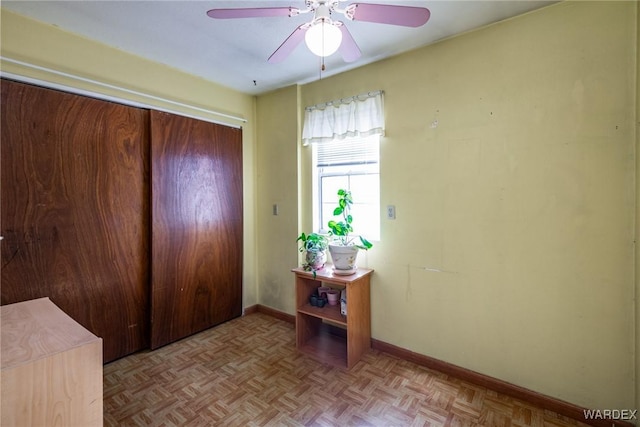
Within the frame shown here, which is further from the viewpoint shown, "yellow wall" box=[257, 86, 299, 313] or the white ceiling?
"yellow wall" box=[257, 86, 299, 313]

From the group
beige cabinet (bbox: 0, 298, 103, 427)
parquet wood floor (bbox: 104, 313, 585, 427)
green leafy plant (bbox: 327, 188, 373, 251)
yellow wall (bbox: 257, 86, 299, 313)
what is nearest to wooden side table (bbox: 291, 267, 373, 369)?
parquet wood floor (bbox: 104, 313, 585, 427)

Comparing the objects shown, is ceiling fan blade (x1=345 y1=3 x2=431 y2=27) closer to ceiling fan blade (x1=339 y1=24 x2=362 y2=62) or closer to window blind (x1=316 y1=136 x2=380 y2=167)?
ceiling fan blade (x1=339 y1=24 x2=362 y2=62)

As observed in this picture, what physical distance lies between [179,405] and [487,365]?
204 centimetres

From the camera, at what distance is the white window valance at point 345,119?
95.7 inches

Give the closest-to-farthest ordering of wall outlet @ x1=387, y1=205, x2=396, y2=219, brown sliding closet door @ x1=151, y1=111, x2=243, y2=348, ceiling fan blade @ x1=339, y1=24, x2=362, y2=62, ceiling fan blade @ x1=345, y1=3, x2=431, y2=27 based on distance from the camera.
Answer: ceiling fan blade @ x1=345, y1=3, x2=431, y2=27
ceiling fan blade @ x1=339, y1=24, x2=362, y2=62
wall outlet @ x1=387, y1=205, x2=396, y2=219
brown sliding closet door @ x1=151, y1=111, x2=243, y2=348

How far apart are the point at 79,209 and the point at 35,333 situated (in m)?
1.08

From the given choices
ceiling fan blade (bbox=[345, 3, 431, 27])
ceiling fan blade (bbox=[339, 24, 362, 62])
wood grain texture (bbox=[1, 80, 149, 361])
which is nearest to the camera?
ceiling fan blade (bbox=[345, 3, 431, 27])

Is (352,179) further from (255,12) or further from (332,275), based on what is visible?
(255,12)

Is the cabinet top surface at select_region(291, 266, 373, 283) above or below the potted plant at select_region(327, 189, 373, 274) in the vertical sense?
below

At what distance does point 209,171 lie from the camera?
2.87 meters

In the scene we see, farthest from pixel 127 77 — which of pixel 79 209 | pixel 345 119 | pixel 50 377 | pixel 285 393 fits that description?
pixel 285 393

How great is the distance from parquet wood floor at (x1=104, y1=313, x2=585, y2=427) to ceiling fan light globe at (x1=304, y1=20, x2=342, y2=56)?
80.2 inches

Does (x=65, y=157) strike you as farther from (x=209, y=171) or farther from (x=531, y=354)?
(x=531, y=354)

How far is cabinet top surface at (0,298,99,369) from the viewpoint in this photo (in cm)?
113
